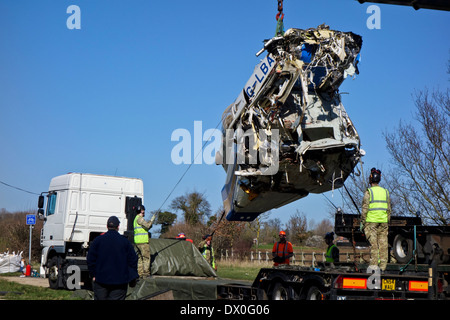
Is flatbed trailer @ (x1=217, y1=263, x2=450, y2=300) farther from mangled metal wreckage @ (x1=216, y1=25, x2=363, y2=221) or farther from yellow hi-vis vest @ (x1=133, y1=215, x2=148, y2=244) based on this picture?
yellow hi-vis vest @ (x1=133, y1=215, x2=148, y2=244)

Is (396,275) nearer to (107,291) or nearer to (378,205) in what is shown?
(378,205)

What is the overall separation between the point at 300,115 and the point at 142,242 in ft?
19.6

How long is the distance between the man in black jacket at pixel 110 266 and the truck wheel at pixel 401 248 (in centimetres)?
437

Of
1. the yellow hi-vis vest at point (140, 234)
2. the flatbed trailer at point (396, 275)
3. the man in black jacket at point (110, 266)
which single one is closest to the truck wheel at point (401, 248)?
the flatbed trailer at point (396, 275)

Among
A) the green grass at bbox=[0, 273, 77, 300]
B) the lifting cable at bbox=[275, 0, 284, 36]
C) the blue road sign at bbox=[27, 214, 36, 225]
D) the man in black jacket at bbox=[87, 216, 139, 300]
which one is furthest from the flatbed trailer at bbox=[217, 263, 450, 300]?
the blue road sign at bbox=[27, 214, 36, 225]

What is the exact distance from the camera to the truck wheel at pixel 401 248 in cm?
930

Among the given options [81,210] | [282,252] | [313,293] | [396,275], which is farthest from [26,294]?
[396,275]

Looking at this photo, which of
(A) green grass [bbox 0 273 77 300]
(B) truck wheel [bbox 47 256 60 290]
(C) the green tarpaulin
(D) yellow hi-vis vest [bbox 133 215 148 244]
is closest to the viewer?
(A) green grass [bbox 0 273 77 300]

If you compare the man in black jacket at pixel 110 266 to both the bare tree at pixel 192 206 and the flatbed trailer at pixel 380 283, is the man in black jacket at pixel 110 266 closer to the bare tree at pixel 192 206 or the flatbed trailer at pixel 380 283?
the flatbed trailer at pixel 380 283

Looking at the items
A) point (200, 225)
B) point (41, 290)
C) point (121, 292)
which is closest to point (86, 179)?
point (41, 290)

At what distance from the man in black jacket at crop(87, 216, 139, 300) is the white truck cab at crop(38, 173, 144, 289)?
8.14 metres

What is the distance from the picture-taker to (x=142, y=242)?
44.5ft

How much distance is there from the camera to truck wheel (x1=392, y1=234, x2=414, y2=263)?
9.30 meters
